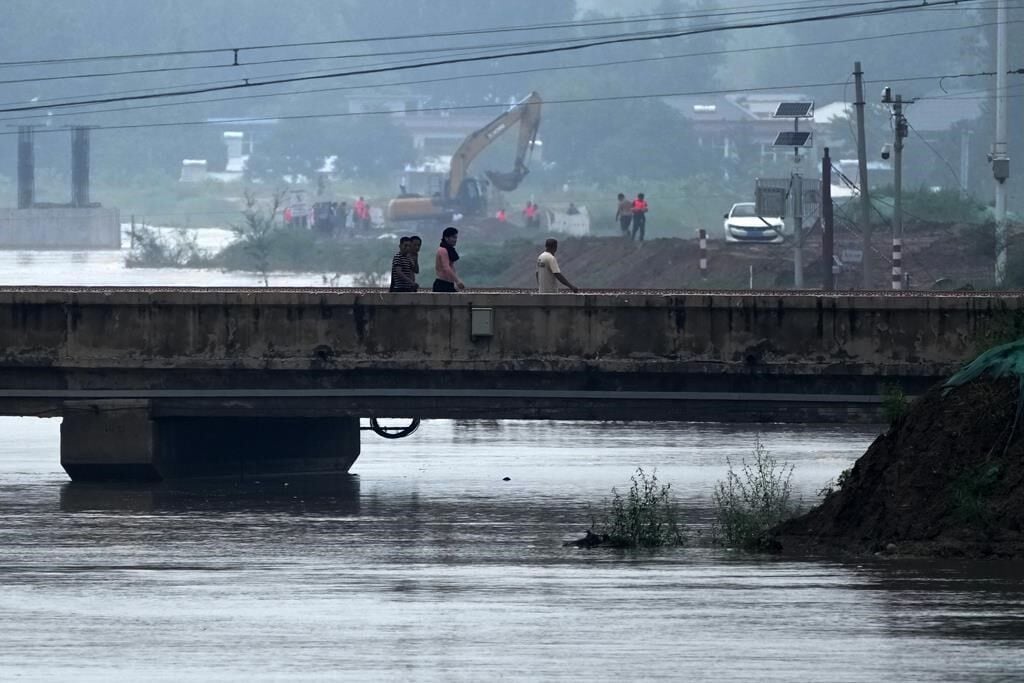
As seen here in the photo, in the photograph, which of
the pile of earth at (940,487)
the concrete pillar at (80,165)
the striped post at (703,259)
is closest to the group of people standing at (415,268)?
the pile of earth at (940,487)

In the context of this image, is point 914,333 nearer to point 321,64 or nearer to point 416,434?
point 416,434

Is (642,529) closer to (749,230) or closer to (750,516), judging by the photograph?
(750,516)

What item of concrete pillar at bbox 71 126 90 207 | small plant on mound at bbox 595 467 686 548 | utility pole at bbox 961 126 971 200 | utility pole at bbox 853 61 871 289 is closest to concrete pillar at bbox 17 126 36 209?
concrete pillar at bbox 71 126 90 207

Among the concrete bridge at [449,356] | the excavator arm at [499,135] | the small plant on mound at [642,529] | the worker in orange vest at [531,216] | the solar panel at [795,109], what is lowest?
the small plant on mound at [642,529]

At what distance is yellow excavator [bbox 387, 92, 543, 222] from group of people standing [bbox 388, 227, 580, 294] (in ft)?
246

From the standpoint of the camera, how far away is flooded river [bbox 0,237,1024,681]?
12.1 m

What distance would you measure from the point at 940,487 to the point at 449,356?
703 centimetres

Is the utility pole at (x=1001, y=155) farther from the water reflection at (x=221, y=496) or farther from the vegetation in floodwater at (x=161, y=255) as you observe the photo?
the vegetation in floodwater at (x=161, y=255)

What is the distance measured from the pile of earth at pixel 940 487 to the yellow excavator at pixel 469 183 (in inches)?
3253

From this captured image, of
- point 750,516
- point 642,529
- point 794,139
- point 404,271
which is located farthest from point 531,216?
point 642,529

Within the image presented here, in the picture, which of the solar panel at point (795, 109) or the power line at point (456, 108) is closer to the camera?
the solar panel at point (795, 109)

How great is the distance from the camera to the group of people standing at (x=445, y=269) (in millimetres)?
23328

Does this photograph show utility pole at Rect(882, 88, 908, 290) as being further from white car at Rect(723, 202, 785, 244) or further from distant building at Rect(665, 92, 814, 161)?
distant building at Rect(665, 92, 814, 161)

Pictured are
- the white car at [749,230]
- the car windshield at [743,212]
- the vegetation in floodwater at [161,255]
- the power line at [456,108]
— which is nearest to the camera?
the white car at [749,230]
